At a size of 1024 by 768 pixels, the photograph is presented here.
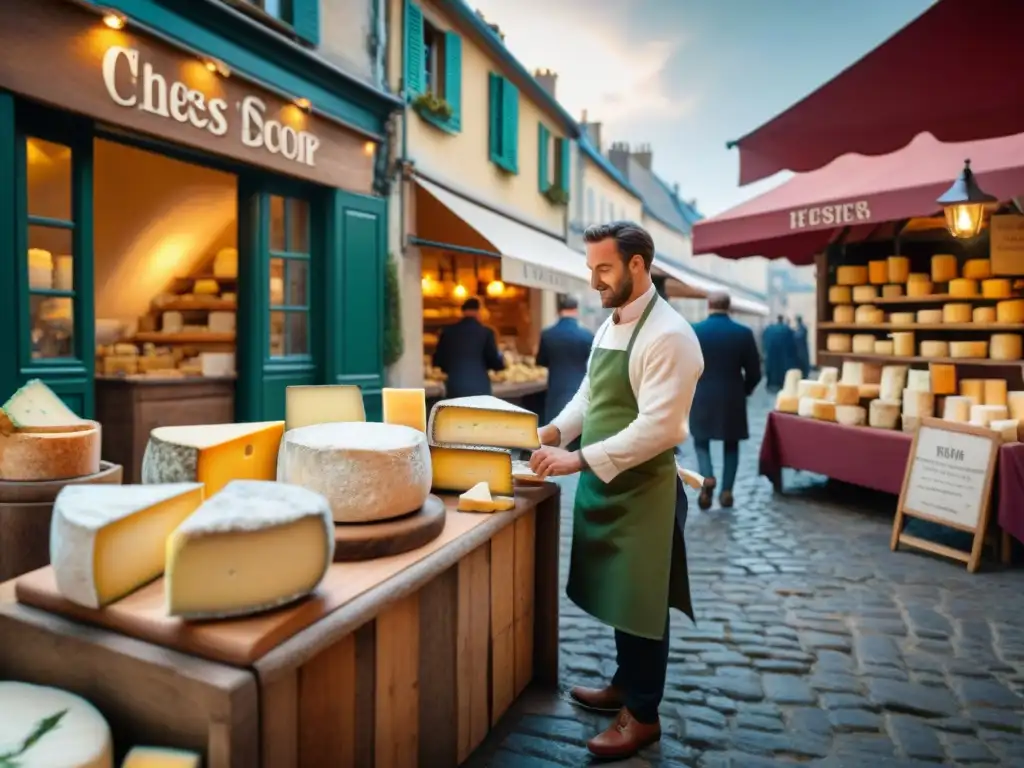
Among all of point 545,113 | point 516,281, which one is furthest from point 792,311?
point 516,281


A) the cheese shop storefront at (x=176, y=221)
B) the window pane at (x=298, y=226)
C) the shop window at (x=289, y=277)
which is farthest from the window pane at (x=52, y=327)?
the window pane at (x=298, y=226)

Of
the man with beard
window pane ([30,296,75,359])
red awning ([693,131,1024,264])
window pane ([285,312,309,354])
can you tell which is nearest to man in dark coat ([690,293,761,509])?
red awning ([693,131,1024,264])

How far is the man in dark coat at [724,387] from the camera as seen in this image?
6.89 metres

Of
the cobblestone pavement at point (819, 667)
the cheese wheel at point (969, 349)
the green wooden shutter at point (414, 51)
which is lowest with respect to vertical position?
the cobblestone pavement at point (819, 667)

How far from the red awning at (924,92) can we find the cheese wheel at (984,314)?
344 cm

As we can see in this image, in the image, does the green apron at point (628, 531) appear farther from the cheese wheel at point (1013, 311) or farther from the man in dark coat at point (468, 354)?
the man in dark coat at point (468, 354)

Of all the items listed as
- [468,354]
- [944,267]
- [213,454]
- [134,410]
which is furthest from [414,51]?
[213,454]

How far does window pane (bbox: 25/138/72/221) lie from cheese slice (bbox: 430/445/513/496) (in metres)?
3.74

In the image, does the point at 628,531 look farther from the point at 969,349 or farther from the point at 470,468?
the point at 969,349

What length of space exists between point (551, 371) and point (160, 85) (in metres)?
4.27

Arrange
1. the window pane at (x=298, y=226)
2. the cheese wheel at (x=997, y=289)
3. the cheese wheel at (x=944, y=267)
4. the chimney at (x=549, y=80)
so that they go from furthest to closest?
the chimney at (x=549, y=80) → the window pane at (x=298, y=226) → the cheese wheel at (x=944, y=267) → the cheese wheel at (x=997, y=289)

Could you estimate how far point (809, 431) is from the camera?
7074mm

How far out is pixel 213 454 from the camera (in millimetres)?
1963

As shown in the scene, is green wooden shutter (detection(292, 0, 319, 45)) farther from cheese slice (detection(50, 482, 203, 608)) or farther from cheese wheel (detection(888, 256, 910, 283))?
cheese slice (detection(50, 482, 203, 608))
